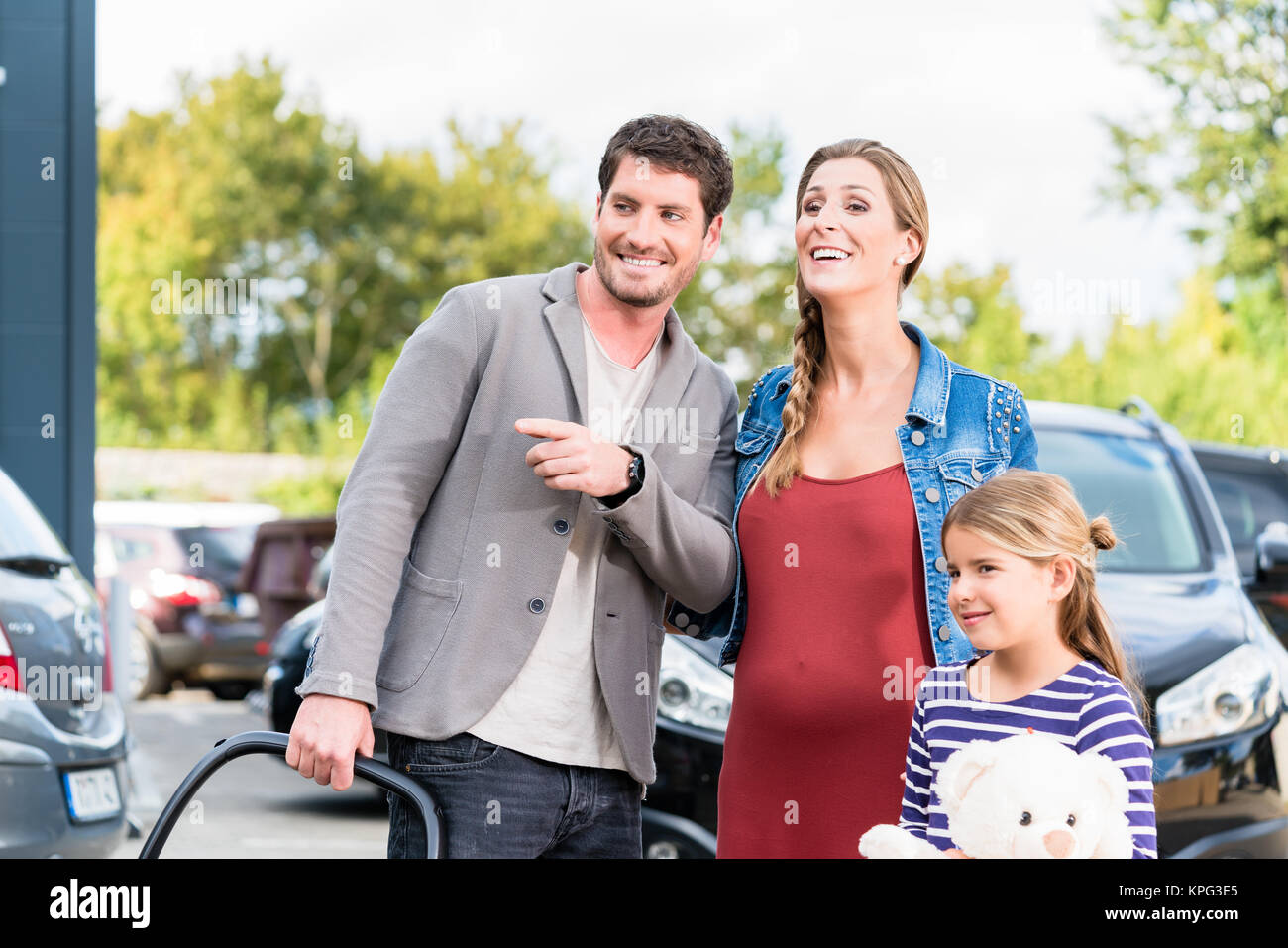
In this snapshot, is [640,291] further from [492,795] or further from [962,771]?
[962,771]

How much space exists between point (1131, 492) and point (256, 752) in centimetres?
419

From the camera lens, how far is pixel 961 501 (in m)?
1.96

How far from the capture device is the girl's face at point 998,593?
6.17 ft

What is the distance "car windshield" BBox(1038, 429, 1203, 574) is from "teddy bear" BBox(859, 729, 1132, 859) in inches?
132

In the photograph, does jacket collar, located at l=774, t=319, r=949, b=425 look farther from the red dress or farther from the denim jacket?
the red dress

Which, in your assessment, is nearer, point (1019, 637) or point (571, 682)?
point (1019, 637)

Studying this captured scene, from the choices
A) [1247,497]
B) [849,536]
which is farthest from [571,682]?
[1247,497]

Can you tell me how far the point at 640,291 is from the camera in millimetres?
2342

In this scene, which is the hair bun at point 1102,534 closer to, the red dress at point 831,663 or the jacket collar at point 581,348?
the red dress at point 831,663

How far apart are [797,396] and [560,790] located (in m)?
0.78

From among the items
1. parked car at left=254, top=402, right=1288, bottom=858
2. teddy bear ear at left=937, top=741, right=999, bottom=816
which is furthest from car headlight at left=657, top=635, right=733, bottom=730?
teddy bear ear at left=937, top=741, right=999, bottom=816

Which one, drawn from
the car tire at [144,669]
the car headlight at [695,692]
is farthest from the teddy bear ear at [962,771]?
the car tire at [144,669]

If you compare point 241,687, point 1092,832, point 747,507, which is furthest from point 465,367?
point 241,687

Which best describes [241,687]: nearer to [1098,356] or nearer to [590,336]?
[590,336]
